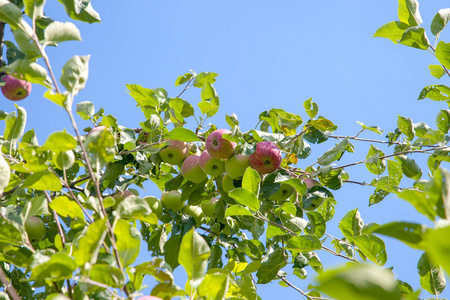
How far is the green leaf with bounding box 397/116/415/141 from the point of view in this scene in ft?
8.14

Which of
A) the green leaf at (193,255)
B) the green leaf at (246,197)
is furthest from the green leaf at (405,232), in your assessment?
the green leaf at (246,197)

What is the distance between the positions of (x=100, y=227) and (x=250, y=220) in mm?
1518

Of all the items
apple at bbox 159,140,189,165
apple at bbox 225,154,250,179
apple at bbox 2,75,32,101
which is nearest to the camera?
apple at bbox 225,154,250,179

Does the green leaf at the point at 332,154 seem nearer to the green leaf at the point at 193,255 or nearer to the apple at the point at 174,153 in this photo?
the apple at the point at 174,153

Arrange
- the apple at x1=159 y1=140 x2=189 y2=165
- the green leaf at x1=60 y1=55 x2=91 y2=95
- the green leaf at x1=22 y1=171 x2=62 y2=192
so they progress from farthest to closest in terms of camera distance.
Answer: the apple at x1=159 y1=140 x2=189 y2=165
the green leaf at x1=22 y1=171 x2=62 y2=192
the green leaf at x1=60 y1=55 x2=91 y2=95

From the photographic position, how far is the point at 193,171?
248 centimetres

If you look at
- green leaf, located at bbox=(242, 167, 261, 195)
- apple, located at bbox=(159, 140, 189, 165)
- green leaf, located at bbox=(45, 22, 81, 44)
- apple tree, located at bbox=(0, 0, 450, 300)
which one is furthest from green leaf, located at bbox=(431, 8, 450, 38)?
green leaf, located at bbox=(45, 22, 81, 44)

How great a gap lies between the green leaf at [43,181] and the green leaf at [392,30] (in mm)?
1775

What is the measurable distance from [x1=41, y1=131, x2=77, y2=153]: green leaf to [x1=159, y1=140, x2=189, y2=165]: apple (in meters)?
1.45

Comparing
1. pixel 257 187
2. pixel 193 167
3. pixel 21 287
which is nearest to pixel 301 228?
pixel 257 187

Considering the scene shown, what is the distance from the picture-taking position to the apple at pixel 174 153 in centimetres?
261

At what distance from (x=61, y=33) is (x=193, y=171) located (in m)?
1.39

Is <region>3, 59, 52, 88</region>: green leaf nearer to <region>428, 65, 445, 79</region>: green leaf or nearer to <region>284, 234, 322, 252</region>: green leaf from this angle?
<region>284, 234, 322, 252</region>: green leaf

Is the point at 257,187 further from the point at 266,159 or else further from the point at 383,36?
the point at 383,36
